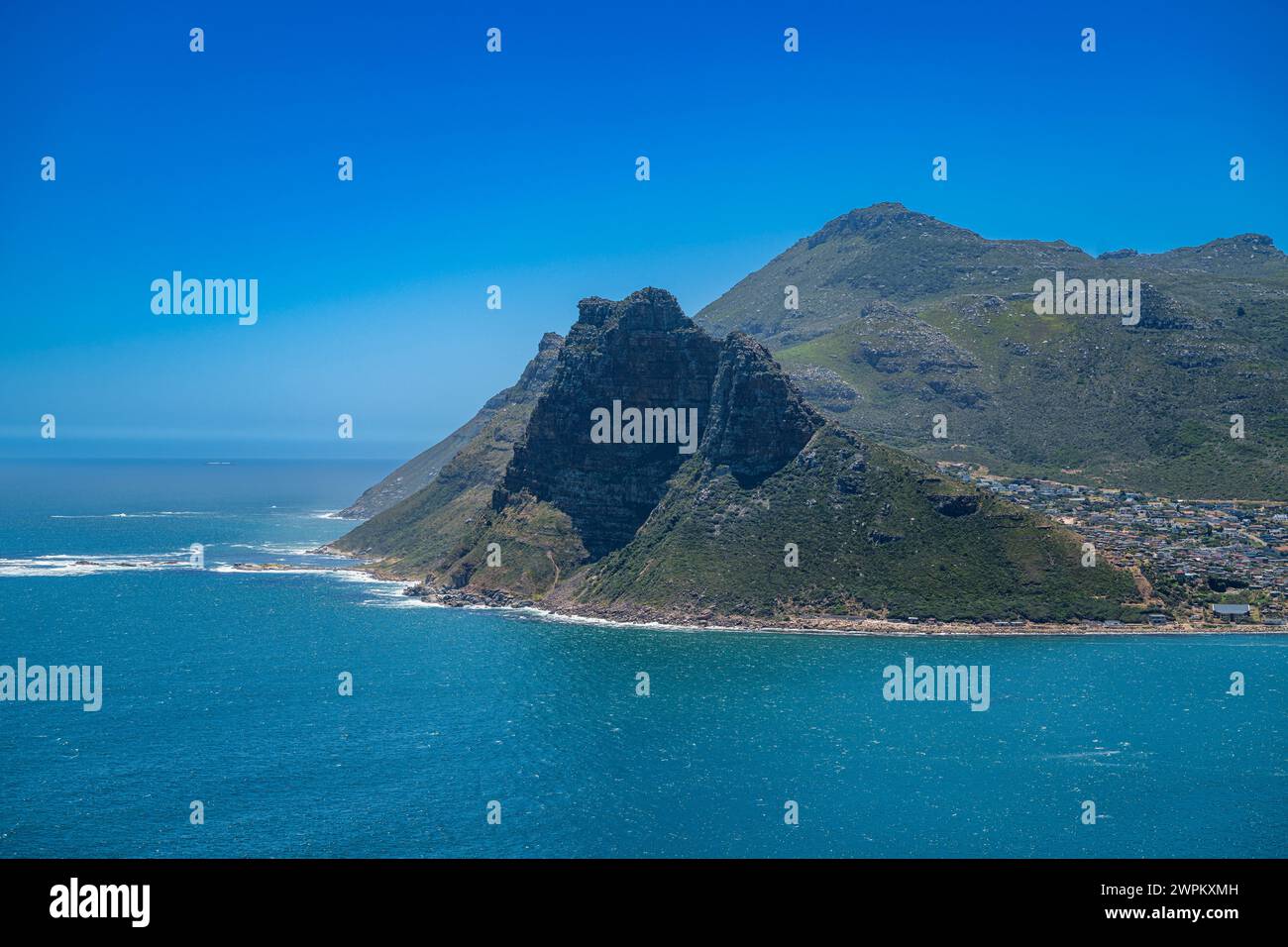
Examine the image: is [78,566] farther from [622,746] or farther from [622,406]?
[622,746]

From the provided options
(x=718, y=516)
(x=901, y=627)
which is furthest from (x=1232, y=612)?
(x=718, y=516)

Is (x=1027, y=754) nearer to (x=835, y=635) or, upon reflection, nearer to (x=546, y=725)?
(x=546, y=725)

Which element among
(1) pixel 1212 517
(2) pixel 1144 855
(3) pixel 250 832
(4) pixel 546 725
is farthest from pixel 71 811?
(1) pixel 1212 517

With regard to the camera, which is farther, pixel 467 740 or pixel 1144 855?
pixel 467 740

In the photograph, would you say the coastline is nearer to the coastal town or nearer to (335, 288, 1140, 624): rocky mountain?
(335, 288, 1140, 624): rocky mountain

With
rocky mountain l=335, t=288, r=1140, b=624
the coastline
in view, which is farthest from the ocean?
rocky mountain l=335, t=288, r=1140, b=624
